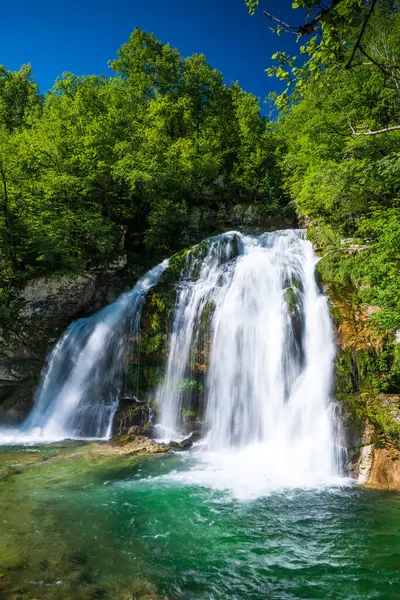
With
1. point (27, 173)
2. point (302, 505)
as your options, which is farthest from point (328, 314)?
point (27, 173)

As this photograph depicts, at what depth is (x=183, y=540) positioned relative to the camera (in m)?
4.77

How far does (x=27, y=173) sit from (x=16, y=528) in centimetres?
1489

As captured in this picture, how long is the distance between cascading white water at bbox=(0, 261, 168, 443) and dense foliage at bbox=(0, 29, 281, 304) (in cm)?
313

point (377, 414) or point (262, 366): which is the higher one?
point (262, 366)

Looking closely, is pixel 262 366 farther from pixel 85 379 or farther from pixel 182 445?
pixel 85 379

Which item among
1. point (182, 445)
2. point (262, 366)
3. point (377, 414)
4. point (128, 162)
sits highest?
point (128, 162)

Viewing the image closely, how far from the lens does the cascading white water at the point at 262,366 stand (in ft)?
25.8

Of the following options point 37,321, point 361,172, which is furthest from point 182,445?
point 361,172

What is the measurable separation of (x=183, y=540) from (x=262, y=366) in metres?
5.67

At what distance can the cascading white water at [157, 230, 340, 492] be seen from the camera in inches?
309

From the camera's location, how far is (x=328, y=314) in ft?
31.9

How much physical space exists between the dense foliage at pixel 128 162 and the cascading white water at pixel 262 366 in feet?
18.6

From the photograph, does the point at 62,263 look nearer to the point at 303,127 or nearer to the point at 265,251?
the point at 265,251

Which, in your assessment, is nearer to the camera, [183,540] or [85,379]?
[183,540]
